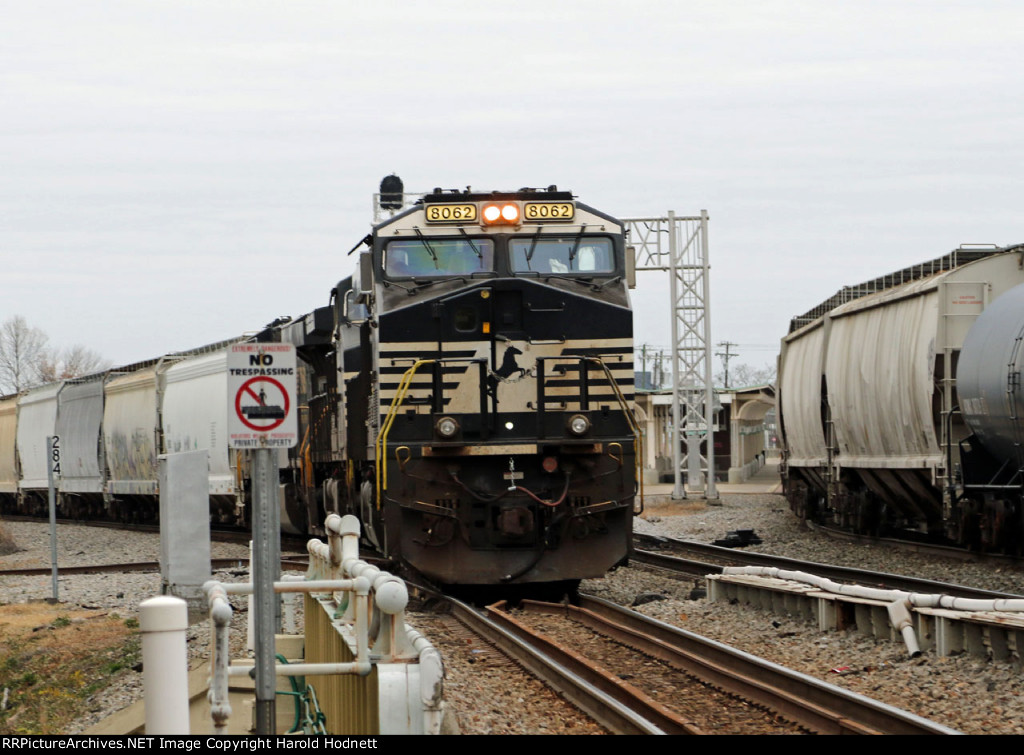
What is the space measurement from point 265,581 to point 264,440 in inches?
27.4

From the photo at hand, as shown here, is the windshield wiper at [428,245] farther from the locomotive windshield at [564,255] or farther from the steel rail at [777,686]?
the steel rail at [777,686]

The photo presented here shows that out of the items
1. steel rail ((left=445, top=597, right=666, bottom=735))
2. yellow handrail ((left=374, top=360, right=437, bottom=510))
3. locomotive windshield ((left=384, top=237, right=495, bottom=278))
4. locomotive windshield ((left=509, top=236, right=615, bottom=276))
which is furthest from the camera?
locomotive windshield ((left=509, top=236, right=615, bottom=276))

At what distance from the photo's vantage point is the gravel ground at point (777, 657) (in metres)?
8.39

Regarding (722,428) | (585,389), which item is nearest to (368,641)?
(585,389)

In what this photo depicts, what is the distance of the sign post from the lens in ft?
21.4

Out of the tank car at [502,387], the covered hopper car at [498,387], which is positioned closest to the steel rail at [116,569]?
the covered hopper car at [498,387]

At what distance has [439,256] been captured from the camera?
13859 mm

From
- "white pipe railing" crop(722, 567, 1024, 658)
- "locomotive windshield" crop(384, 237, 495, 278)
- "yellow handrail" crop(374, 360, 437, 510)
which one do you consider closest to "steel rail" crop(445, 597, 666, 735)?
"yellow handrail" crop(374, 360, 437, 510)

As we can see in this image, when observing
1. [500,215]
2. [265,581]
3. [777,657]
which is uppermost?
[500,215]

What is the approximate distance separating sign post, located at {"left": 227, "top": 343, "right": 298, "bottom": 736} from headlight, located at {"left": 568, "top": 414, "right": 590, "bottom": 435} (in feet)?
21.1

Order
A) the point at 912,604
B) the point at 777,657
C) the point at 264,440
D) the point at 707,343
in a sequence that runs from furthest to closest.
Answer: the point at 707,343 < the point at 777,657 < the point at 912,604 < the point at 264,440

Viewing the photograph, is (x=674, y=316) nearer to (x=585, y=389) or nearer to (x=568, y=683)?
(x=585, y=389)

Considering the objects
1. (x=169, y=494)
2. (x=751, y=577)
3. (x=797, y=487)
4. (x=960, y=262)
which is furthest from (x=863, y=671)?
(x=797, y=487)

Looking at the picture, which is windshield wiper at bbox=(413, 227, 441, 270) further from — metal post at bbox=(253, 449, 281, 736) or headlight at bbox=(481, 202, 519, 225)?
metal post at bbox=(253, 449, 281, 736)
